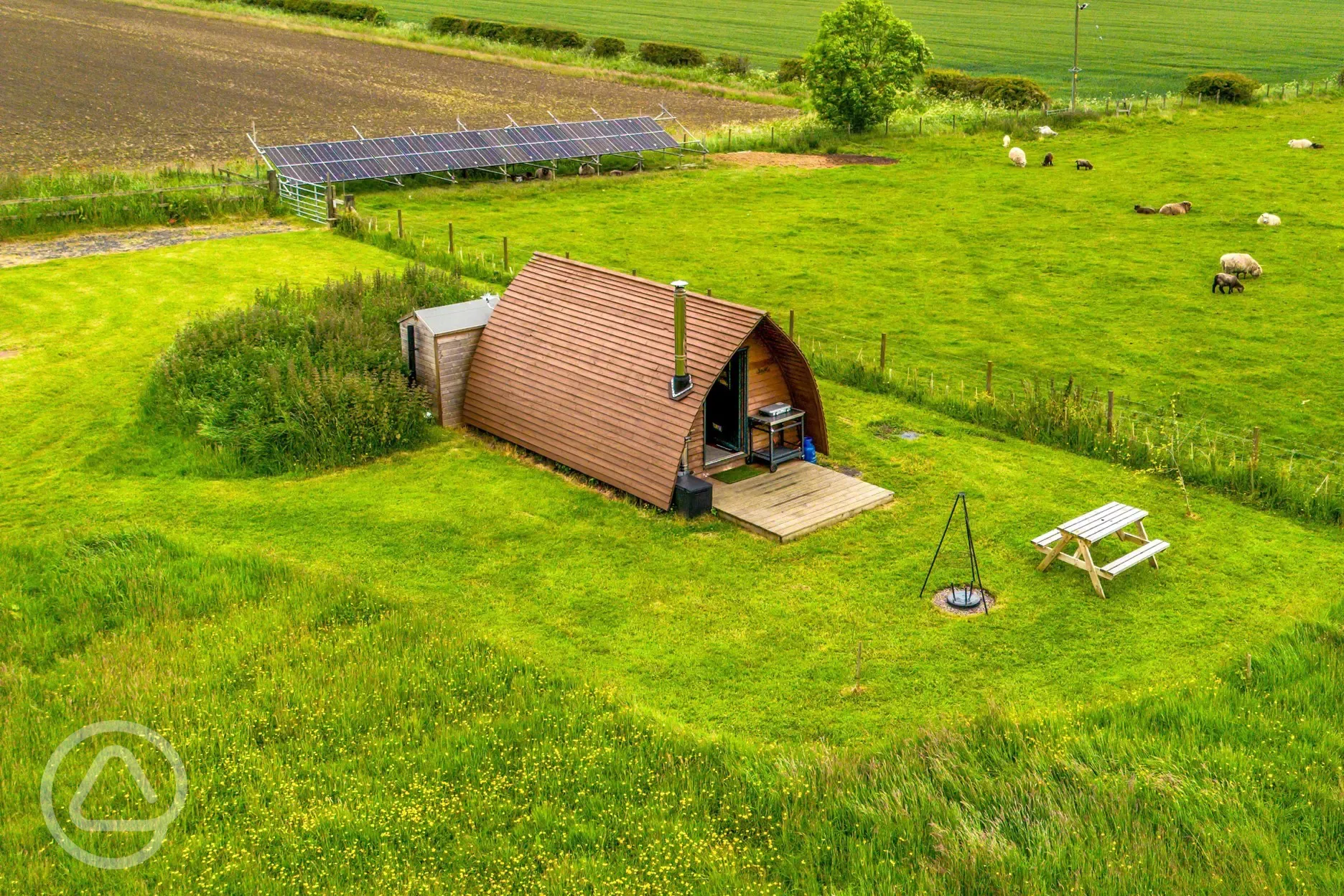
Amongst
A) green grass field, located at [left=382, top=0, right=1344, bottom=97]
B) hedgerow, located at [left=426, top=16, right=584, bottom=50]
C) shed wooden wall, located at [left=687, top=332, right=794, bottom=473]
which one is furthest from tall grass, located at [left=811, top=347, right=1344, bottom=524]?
hedgerow, located at [left=426, top=16, right=584, bottom=50]

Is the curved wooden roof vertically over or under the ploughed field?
under

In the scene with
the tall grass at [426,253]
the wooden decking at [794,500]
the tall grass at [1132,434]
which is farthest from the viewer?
the tall grass at [426,253]

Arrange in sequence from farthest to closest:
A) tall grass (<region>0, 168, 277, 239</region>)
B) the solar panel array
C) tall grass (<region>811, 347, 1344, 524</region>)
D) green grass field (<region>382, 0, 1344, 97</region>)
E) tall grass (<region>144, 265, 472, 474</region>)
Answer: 1. green grass field (<region>382, 0, 1344, 97</region>)
2. the solar panel array
3. tall grass (<region>0, 168, 277, 239</region>)
4. tall grass (<region>144, 265, 472, 474</region>)
5. tall grass (<region>811, 347, 1344, 524</region>)

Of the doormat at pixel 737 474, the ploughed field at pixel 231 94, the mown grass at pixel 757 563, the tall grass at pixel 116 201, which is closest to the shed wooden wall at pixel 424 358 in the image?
the mown grass at pixel 757 563

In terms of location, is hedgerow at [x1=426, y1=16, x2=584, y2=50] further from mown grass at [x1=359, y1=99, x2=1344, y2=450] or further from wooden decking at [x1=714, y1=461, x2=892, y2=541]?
wooden decking at [x1=714, y1=461, x2=892, y2=541]

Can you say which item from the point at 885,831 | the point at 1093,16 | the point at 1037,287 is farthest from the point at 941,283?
the point at 1093,16

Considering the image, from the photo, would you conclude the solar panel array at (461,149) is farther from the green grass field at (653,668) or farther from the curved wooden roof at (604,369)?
the curved wooden roof at (604,369)

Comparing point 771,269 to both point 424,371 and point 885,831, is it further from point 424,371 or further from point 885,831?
point 885,831

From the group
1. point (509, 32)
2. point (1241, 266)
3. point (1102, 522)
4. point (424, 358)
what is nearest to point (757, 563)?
point (1102, 522)
